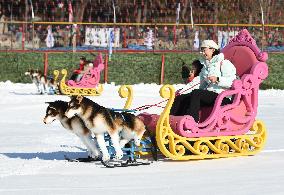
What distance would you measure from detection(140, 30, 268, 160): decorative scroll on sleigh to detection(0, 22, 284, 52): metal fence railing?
70.8 ft

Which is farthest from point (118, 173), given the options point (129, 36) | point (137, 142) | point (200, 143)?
point (129, 36)

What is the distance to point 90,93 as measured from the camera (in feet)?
87.4

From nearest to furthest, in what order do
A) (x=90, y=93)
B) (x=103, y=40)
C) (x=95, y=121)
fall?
(x=95, y=121) → (x=90, y=93) → (x=103, y=40)

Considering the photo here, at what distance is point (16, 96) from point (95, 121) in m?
14.9

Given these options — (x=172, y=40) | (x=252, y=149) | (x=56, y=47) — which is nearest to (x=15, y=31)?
(x=56, y=47)

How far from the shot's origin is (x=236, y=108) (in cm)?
1134

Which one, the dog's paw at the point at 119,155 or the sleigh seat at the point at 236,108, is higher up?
the sleigh seat at the point at 236,108

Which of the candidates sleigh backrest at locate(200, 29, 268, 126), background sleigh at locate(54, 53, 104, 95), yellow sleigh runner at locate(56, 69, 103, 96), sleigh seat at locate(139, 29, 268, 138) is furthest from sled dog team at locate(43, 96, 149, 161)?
background sleigh at locate(54, 53, 104, 95)

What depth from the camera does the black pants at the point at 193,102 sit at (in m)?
11.0

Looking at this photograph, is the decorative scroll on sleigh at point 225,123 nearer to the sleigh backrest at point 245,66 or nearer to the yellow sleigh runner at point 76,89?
the sleigh backrest at point 245,66

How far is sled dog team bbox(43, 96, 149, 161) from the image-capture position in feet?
33.3

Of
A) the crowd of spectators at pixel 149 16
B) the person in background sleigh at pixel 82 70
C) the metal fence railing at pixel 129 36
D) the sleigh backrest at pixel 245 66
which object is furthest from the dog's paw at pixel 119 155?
the metal fence railing at pixel 129 36

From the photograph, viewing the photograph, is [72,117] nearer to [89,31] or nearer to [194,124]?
[194,124]

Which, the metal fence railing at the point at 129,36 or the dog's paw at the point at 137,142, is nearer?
the dog's paw at the point at 137,142
